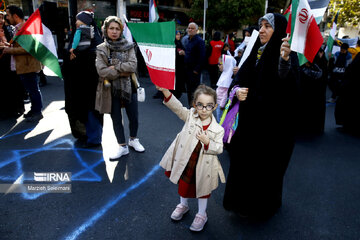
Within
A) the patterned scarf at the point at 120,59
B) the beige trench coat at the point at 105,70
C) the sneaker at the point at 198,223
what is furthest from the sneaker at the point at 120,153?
the sneaker at the point at 198,223

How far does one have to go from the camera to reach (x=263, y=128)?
245cm

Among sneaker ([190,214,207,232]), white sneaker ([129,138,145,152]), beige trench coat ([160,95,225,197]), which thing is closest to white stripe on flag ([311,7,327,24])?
beige trench coat ([160,95,225,197])

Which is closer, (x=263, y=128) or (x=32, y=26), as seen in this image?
(x=263, y=128)

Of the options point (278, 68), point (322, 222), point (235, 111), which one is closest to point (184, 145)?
point (235, 111)

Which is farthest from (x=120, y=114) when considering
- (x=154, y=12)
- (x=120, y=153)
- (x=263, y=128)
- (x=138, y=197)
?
(x=263, y=128)

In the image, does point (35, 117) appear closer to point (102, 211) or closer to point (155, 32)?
point (102, 211)

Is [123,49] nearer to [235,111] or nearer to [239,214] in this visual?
[235,111]

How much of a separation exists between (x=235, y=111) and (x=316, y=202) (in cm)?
148

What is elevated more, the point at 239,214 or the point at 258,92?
the point at 258,92

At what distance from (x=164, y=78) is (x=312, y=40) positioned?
116cm

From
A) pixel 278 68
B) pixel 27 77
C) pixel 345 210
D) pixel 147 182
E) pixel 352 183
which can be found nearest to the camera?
pixel 278 68

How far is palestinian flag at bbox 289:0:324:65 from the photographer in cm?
211

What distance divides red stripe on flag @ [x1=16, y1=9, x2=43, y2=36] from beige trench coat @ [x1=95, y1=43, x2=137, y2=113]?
3.37 ft

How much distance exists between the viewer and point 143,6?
72.0 ft
